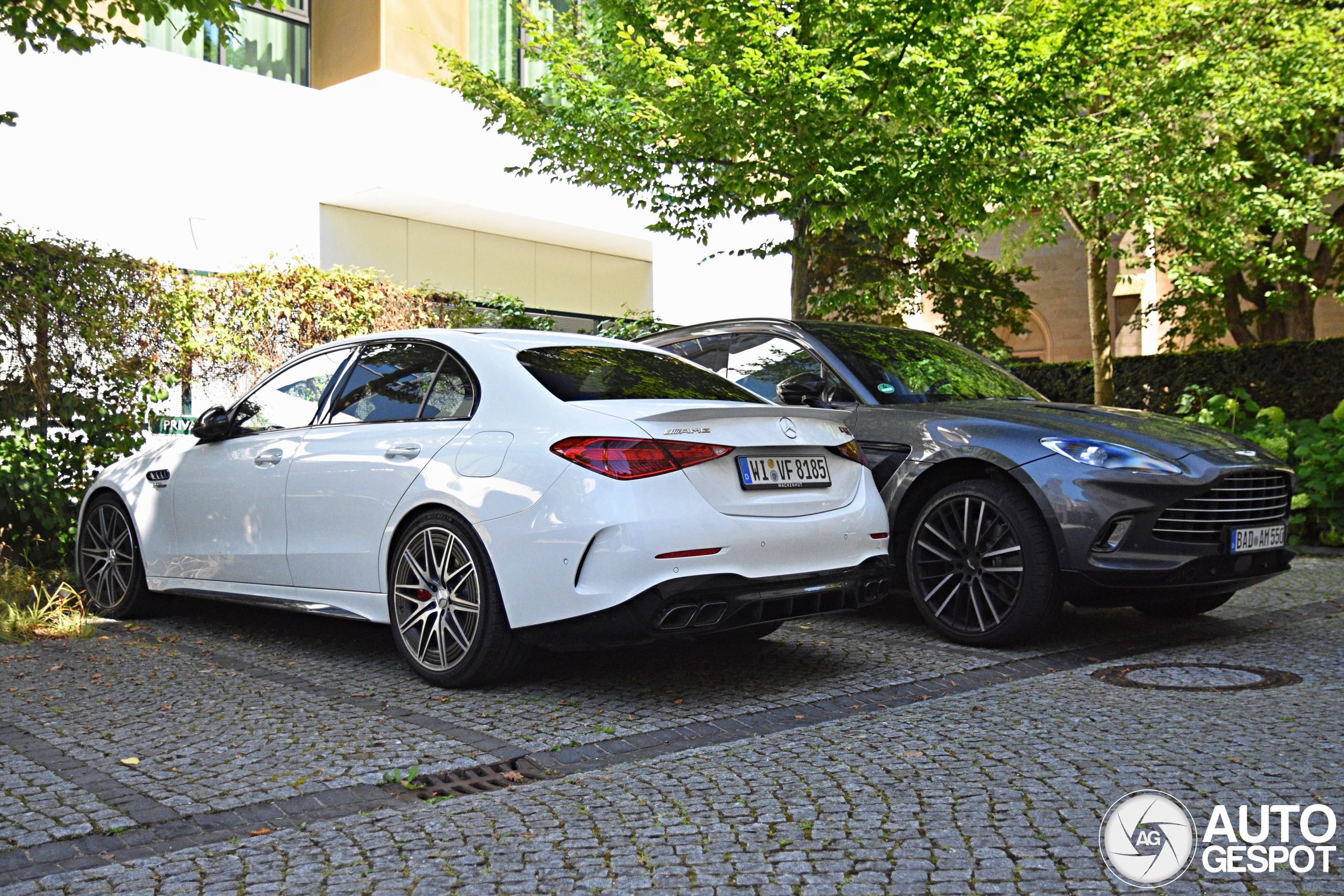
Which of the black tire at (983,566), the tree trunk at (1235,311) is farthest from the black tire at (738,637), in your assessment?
the tree trunk at (1235,311)

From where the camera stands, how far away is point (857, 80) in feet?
30.5

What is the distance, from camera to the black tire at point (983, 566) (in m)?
5.89

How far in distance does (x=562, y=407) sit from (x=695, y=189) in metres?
Result: 5.84

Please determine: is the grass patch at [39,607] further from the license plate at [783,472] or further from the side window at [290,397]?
the license plate at [783,472]

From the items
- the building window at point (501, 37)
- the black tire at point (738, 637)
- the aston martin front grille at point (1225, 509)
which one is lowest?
the black tire at point (738, 637)

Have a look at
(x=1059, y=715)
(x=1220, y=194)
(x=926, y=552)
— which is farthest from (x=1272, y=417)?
(x=1059, y=715)

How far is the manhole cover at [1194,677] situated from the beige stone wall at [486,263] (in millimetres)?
10686

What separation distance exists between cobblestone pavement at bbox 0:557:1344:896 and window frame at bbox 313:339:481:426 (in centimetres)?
116

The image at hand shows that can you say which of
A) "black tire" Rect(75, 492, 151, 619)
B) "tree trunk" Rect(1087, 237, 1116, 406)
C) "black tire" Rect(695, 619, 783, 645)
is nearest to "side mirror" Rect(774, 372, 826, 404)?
"black tire" Rect(695, 619, 783, 645)

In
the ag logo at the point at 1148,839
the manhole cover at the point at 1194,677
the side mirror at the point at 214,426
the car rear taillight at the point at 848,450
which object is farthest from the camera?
the side mirror at the point at 214,426

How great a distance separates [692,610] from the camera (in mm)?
4699

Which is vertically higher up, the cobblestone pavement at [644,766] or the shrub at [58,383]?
the shrub at [58,383]

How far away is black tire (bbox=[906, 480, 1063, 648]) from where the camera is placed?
232 inches

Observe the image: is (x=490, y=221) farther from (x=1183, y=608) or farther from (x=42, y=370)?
(x=1183, y=608)
